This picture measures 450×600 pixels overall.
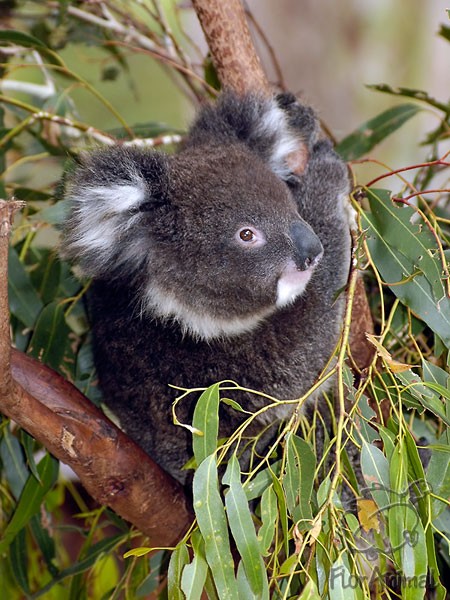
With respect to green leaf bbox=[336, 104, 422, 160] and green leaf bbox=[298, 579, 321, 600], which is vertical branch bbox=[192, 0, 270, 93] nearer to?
green leaf bbox=[336, 104, 422, 160]

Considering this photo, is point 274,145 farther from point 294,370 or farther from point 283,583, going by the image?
point 283,583

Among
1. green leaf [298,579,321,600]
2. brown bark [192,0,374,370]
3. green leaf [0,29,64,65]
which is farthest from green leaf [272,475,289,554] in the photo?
green leaf [0,29,64,65]

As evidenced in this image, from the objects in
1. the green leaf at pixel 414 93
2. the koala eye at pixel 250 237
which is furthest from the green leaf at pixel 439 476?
the green leaf at pixel 414 93

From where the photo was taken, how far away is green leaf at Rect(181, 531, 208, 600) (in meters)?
1.48

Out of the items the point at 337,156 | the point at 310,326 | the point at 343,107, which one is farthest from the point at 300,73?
the point at 310,326

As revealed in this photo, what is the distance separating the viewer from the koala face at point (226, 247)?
2043 millimetres

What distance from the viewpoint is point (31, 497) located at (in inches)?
86.9

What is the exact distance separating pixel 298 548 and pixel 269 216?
96cm

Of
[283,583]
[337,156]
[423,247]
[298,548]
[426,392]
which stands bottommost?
[283,583]

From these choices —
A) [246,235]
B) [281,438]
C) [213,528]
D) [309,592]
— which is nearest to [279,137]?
[246,235]

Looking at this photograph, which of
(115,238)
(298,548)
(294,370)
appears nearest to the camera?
(298,548)

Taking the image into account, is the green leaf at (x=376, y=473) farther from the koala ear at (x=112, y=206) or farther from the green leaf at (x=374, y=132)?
the green leaf at (x=374, y=132)

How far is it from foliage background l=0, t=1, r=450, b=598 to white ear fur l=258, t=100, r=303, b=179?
0.30 meters

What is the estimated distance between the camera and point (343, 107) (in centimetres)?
476
